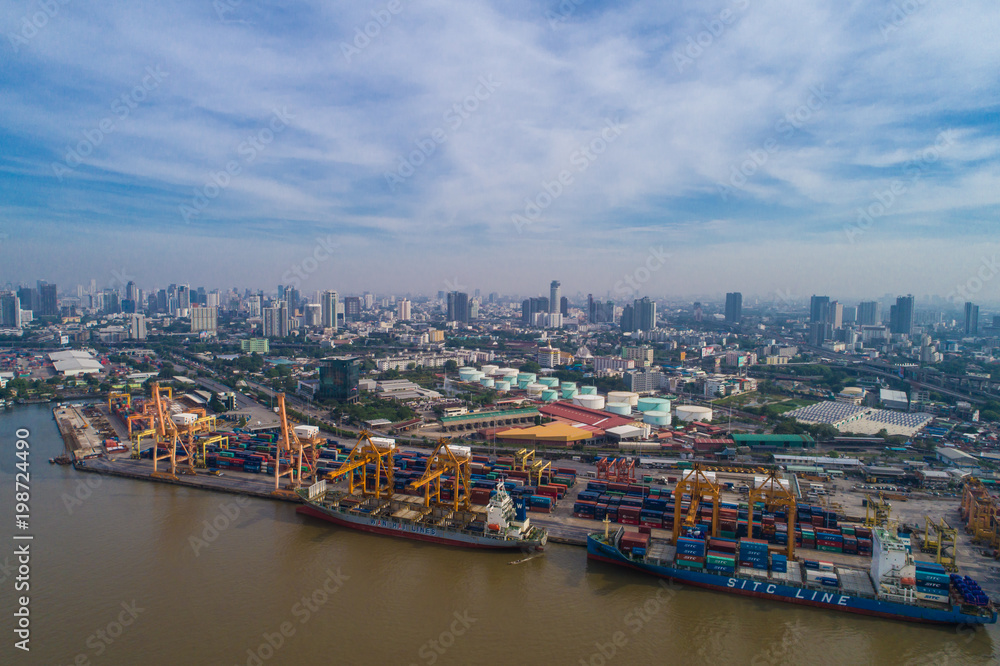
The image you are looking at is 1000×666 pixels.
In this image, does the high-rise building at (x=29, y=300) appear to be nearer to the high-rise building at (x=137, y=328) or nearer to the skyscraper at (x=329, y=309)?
the high-rise building at (x=137, y=328)

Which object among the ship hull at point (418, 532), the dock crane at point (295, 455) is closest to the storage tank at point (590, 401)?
the dock crane at point (295, 455)

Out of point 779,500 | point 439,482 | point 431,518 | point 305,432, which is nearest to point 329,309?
point 305,432

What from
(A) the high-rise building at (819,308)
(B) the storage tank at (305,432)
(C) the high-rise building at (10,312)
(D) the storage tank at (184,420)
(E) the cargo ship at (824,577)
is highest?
(A) the high-rise building at (819,308)

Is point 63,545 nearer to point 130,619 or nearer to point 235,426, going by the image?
point 130,619

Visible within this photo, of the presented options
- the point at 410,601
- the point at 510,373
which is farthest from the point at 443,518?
the point at 510,373

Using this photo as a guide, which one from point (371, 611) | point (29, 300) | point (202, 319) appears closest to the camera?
point (371, 611)

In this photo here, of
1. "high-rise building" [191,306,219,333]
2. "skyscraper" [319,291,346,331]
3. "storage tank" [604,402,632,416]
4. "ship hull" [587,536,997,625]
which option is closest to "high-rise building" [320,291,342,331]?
"skyscraper" [319,291,346,331]

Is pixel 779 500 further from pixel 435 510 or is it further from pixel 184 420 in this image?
pixel 184 420
